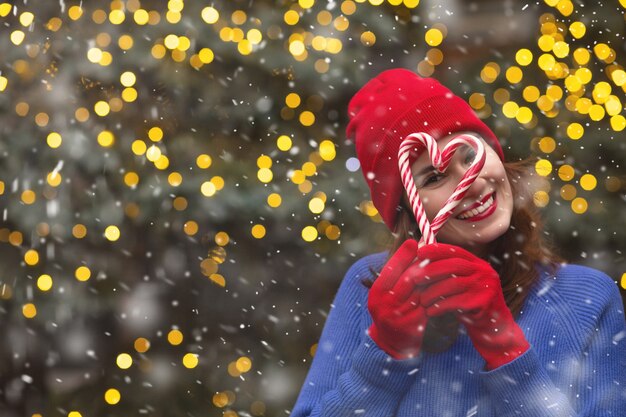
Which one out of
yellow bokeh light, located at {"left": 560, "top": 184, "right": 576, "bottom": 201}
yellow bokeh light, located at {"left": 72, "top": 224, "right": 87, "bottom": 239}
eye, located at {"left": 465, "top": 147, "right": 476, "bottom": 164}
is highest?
eye, located at {"left": 465, "top": 147, "right": 476, "bottom": 164}

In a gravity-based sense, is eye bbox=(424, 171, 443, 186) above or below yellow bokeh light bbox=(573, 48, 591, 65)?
above

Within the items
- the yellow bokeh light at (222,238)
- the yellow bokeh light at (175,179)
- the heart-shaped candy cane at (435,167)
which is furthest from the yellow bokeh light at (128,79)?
the heart-shaped candy cane at (435,167)

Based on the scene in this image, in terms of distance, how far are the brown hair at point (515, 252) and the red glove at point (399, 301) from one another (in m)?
0.15

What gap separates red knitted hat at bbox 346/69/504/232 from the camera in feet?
6.33

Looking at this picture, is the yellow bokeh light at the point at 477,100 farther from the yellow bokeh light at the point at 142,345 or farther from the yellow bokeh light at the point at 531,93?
the yellow bokeh light at the point at 142,345

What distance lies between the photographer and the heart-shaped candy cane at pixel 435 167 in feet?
5.78

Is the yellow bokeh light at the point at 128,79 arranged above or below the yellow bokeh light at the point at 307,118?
above

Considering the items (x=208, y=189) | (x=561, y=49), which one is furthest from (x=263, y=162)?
(x=561, y=49)

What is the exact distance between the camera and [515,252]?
1.94m

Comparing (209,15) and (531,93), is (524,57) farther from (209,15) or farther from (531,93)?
(209,15)

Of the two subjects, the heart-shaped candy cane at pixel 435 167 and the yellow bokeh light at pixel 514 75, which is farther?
the yellow bokeh light at pixel 514 75

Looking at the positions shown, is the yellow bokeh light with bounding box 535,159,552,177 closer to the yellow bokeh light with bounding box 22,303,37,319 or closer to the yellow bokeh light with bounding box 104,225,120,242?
the yellow bokeh light with bounding box 104,225,120,242

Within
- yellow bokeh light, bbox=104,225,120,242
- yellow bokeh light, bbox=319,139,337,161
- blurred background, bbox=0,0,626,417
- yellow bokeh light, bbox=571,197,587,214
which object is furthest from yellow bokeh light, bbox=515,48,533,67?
yellow bokeh light, bbox=104,225,120,242

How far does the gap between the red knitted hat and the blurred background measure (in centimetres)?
82
